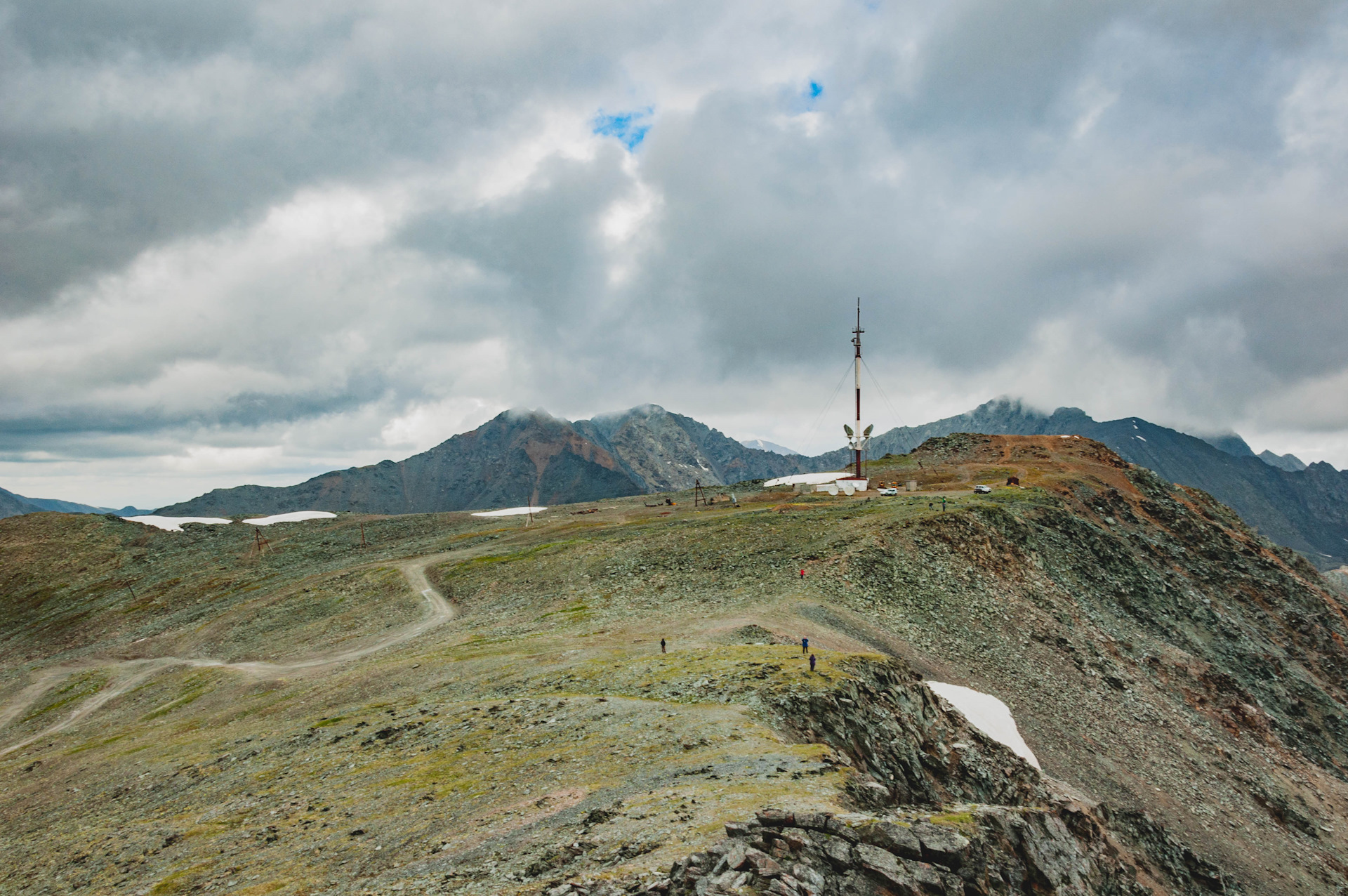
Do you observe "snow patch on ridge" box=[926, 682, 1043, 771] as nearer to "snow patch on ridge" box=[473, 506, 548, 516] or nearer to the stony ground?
the stony ground

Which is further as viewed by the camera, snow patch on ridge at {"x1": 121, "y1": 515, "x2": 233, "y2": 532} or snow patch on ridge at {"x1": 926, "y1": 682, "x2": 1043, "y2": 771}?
snow patch on ridge at {"x1": 121, "y1": 515, "x2": 233, "y2": 532}

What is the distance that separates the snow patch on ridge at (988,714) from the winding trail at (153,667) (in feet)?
142

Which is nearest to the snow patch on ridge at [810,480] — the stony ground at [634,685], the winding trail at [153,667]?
the stony ground at [634,685]

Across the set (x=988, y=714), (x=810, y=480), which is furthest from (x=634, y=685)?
(x=810, y=480)

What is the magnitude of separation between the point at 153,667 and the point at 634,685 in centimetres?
5632

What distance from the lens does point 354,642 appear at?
56.8 metres

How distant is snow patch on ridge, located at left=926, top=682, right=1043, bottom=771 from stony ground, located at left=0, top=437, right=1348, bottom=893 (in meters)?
2.73

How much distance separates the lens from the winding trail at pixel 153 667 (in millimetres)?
50938

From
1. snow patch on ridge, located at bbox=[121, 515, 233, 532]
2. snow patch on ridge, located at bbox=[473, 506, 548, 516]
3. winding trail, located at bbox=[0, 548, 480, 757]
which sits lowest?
winding trail, located at bbox=[0, 548, 480, 757]

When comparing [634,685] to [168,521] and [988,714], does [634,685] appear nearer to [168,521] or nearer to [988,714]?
[988,714]

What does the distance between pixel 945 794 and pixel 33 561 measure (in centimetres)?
14771

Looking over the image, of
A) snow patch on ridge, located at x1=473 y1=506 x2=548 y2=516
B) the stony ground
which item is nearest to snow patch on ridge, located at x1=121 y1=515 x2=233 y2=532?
the stony ground

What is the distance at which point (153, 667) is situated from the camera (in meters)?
59.8

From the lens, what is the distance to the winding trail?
5094 centimetres
